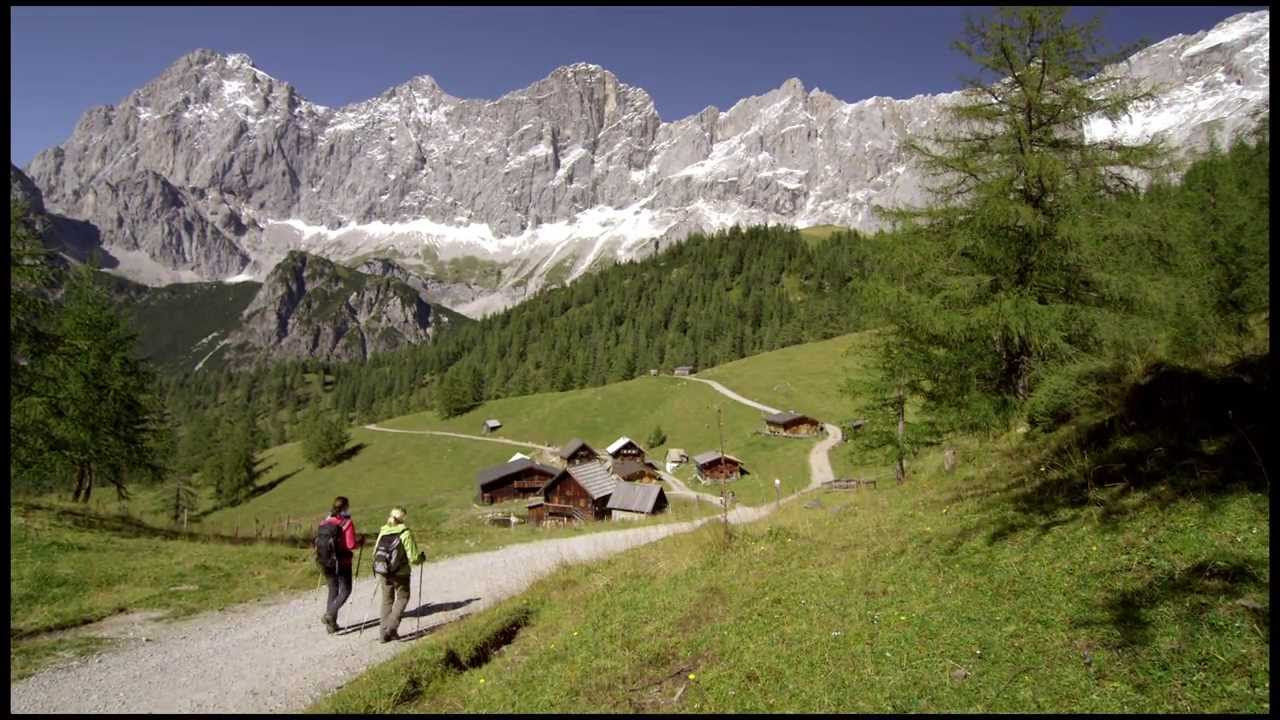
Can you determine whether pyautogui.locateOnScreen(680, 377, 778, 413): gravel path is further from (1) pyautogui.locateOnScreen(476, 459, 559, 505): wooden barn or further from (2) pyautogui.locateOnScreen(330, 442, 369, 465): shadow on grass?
(2) pyautogui.locateOnScreen(330, 442, 369, 465): shadow on grass

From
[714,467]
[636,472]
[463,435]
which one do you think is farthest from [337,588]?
[463,435]

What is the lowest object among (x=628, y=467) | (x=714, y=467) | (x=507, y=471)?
(x=714, y=467)

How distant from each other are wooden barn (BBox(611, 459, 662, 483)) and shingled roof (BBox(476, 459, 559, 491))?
27.1 feet

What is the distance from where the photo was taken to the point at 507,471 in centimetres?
7288

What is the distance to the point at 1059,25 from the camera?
45.1 ft

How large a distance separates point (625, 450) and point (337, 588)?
226 feet

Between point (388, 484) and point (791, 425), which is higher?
point (791, 425)

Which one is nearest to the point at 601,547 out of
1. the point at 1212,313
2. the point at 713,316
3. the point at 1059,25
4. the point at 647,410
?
the point at 1059,25

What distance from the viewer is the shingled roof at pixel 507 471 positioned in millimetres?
71500

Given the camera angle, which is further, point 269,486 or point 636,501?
point 269,486

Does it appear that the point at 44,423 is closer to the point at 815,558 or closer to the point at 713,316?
the point at 815,558

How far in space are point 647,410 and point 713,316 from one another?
65.7 m

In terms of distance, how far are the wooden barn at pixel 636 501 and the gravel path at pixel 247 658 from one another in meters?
37.2

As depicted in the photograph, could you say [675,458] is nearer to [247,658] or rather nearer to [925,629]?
[247,658]
